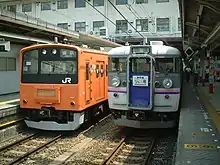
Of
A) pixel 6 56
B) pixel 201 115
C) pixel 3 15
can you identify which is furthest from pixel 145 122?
pixel 6 56

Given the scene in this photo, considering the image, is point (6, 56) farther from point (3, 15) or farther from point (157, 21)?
point (157, 21)

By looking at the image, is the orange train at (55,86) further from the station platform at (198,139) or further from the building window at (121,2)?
the building window at (121,2)

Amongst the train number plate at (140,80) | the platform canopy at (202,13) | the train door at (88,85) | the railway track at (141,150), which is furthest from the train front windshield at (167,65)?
the train door at (88,85)

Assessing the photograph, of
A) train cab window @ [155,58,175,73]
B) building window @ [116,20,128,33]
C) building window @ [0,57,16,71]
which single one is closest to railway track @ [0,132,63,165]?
train cab window @ [155,58,175,73]

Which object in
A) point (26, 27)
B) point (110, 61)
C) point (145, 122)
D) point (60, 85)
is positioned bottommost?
point (145, 122)

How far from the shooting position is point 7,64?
15.3 meters

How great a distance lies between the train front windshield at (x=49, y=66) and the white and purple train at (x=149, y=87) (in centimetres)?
136

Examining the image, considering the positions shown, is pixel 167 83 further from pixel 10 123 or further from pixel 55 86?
pixel 10 123

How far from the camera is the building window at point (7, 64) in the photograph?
14863 millimetres

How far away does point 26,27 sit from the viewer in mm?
12867

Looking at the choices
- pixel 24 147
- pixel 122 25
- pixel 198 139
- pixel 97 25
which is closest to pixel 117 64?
pixel 24 147

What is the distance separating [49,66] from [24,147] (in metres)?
2.50

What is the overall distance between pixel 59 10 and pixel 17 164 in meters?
35.6

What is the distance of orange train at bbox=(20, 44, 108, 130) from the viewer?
30.1ft
